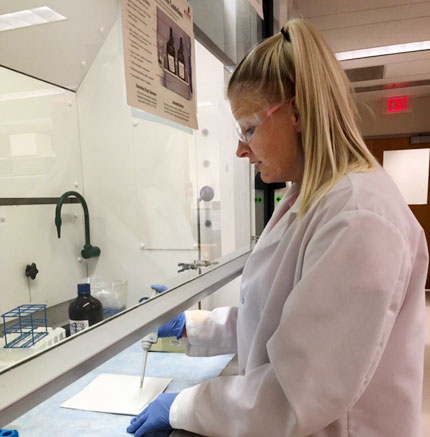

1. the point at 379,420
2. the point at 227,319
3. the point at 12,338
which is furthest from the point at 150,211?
the point at 379,420

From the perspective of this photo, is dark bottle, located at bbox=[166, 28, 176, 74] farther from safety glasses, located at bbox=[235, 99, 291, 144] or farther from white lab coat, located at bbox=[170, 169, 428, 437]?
white lab coat, located at bbox=[170, 169, 428, 437]

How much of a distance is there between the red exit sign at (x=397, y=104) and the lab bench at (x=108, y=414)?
4177mm

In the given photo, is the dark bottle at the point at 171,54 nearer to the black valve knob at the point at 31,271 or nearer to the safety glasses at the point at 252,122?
the safety glasses at the point at 252,122

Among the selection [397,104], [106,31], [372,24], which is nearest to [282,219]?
[106,31]

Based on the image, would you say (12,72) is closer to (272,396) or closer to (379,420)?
(272,396)

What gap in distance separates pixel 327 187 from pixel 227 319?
0.62 meters

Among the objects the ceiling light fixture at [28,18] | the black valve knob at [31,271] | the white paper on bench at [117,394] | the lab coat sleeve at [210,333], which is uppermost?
Result: the ceiling light fixture at [28,18]

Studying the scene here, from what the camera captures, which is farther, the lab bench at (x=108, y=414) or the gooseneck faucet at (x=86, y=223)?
the gooseneck faucet at (x=86, y=223)

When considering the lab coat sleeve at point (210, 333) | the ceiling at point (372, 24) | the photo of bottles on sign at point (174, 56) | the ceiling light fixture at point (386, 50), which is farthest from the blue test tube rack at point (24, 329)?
the ceiling light fixture at point (386, 50)

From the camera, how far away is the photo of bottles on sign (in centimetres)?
83

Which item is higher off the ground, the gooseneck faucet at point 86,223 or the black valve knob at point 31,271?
the gooseneck faucet at point 86,223

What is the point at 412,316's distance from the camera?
623mm

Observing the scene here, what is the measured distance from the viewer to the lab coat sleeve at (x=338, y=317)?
513mm

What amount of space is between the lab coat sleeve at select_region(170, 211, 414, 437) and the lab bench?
38cm
